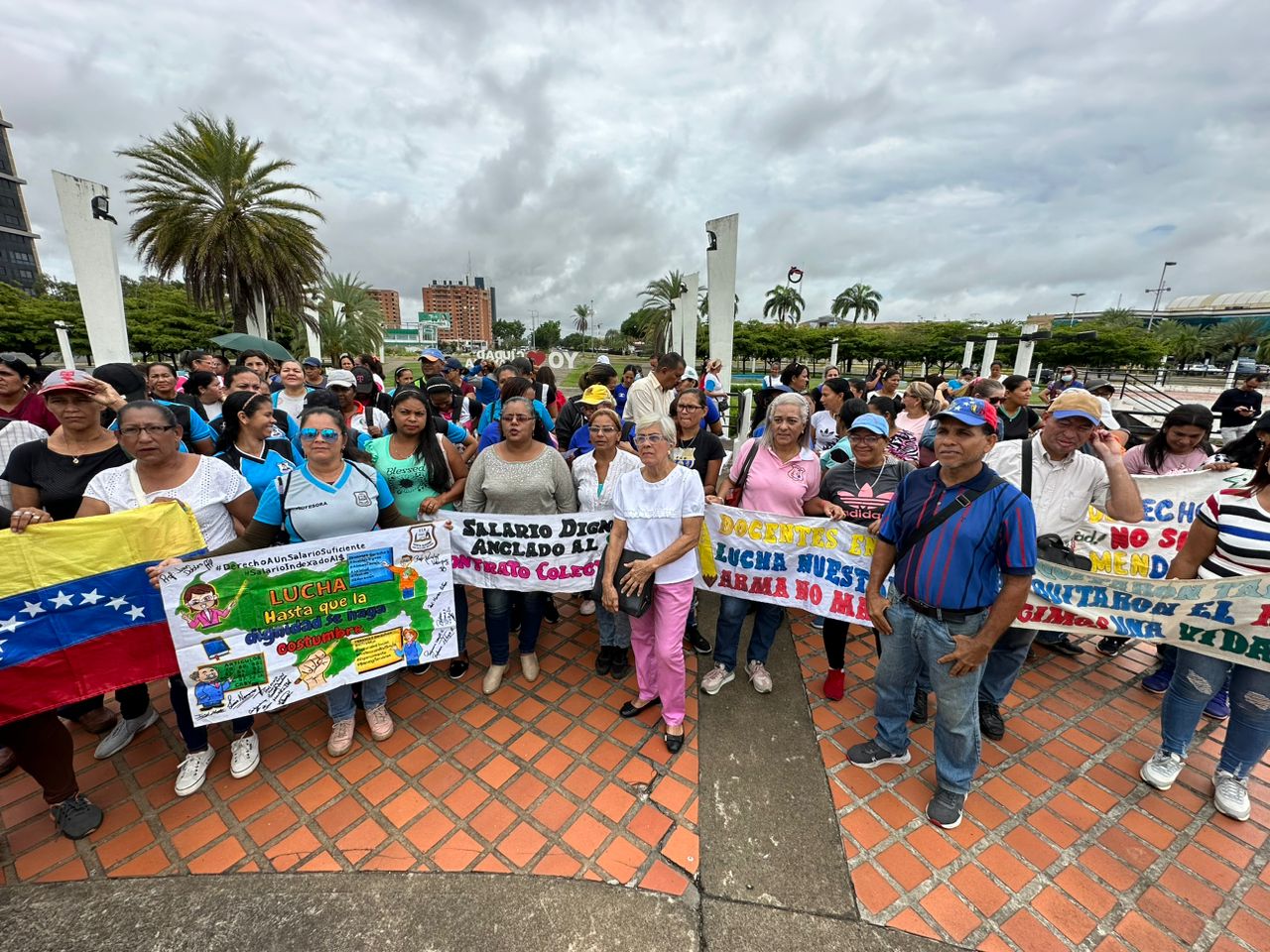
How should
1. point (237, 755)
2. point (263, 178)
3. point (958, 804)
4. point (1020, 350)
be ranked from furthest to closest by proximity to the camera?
1. point (1020, 350)
2. point (263, 178)
3. point (237, 755)
4. point (958, 804)

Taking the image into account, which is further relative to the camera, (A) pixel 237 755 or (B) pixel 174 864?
(A) pixel 237 755

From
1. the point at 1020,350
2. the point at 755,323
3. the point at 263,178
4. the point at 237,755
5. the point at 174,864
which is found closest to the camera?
the point at 174,864

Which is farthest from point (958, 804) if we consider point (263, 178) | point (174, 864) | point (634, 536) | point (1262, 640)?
point (263, 178)

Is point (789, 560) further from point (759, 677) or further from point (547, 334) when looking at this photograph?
point (547, 334)

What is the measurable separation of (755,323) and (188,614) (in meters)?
53.4

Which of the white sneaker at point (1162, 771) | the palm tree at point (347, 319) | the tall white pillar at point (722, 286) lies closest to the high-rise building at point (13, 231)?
the palm tree at point (347, 319)

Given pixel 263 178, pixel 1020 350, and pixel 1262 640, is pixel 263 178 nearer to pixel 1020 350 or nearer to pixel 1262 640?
pixel 1262 640

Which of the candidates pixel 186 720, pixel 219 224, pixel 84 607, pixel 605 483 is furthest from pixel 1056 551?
pixel 219 224

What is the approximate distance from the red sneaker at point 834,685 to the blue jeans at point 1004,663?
801 mm

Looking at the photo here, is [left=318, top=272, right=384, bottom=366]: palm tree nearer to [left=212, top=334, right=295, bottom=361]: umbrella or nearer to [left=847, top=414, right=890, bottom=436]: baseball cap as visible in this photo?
[left=212, top=334, right=295, bottom=361]: umbrella

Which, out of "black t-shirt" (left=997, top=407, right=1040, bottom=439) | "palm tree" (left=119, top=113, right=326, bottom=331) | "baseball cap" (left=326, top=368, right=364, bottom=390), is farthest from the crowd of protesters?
"palm tree" (left=119, top=113, right=326, bottom=331)

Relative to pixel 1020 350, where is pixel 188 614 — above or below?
below

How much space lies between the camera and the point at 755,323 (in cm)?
5153

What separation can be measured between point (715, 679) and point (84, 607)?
11.5 ft
